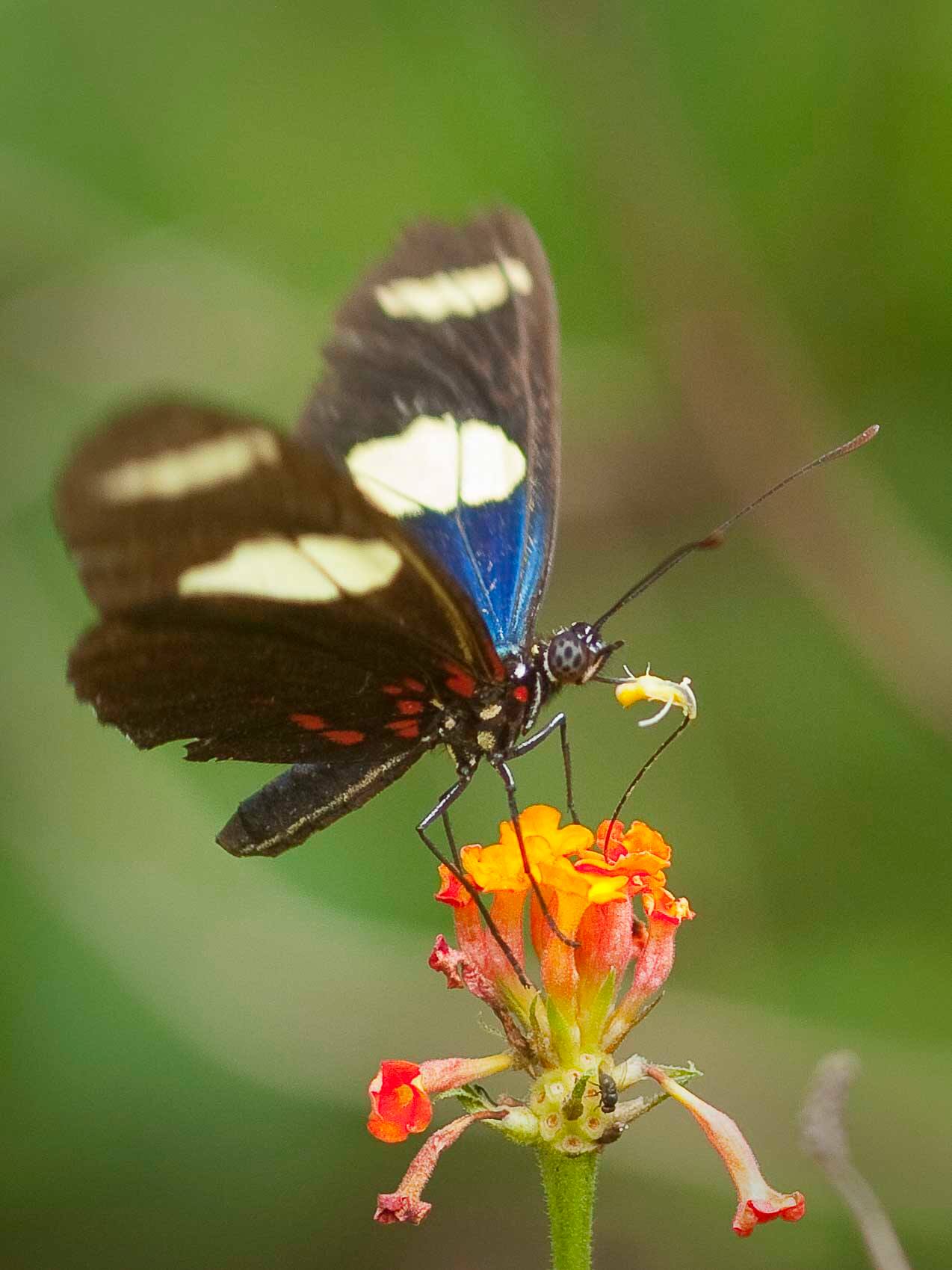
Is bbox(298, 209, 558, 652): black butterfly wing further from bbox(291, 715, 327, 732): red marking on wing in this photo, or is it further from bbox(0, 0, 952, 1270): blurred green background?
bbox(0, 0, 952, 1270): blurred green background

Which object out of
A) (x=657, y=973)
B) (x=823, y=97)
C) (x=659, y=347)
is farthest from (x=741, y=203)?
(x=657, y=973)

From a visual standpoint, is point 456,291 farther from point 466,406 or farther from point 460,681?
point 460,681

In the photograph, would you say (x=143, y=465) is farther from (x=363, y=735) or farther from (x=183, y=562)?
(x=363, y=735)

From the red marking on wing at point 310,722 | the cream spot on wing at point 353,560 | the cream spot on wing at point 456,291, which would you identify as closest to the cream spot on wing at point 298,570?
the cream spot on wing at point 353,560

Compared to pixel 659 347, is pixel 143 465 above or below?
below

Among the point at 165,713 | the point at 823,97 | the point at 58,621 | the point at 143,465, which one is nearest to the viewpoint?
the point at 143,465

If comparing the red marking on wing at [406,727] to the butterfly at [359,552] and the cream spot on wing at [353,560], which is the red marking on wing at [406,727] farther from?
the cream spot on wing at [353,560]

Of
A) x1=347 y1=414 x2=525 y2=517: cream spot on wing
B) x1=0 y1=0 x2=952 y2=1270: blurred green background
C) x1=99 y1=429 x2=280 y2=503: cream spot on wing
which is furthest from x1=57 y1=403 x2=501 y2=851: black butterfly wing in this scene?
x1=0 y1=0 x2=952 y2=1270: blurred green background
